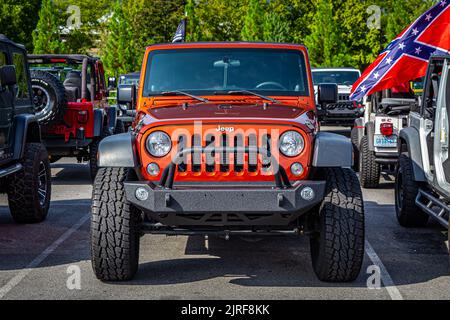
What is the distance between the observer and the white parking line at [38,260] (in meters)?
6.36

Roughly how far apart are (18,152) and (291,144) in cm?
408

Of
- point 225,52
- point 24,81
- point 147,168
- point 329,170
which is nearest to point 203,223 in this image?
point 147,168

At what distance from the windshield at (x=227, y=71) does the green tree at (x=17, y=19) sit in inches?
2019

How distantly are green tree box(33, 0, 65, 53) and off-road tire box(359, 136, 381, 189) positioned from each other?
34930 millimetres

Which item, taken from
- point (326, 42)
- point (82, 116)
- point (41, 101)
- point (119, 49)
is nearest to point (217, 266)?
point (41, 101)

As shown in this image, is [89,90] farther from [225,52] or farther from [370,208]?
[225,52]

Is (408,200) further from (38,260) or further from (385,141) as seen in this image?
(38,260)

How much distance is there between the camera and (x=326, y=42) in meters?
45.2

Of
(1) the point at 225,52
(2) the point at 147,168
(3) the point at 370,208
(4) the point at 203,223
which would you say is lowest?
(3) the point at 370,208

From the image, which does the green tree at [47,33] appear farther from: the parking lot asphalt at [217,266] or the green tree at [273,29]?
the parking lot asphalt at [217,266]

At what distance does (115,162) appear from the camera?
618 centimetres
